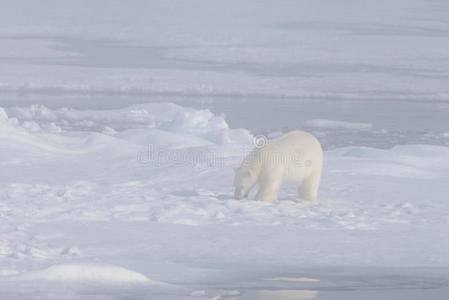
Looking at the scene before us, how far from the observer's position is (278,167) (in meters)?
4.88

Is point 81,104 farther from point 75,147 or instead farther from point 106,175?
point 106,175

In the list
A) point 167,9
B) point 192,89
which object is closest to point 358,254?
point 192,89

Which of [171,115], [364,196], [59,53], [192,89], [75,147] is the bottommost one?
[364,196]

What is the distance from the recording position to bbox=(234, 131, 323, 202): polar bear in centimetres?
491

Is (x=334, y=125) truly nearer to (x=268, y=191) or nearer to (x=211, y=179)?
(x=211, y=179)

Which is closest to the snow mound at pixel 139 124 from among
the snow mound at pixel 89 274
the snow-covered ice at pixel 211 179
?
the snow-covered ice at pixel 211 179

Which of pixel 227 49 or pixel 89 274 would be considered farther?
pixel 227 49

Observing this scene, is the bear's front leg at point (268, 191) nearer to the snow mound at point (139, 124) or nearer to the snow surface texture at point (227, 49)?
the snow mound at point (139, 124)

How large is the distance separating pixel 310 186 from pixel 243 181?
0.43 metres

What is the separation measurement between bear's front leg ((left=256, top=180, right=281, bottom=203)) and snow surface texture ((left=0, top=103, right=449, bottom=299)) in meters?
0.07

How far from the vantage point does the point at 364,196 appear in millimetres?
5336

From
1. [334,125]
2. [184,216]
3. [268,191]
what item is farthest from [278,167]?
[334,125]

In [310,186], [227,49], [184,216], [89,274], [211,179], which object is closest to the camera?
[89,274]

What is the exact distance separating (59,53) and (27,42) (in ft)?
8.14
